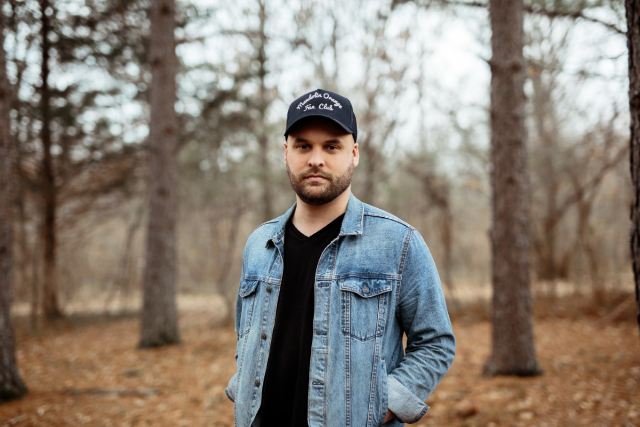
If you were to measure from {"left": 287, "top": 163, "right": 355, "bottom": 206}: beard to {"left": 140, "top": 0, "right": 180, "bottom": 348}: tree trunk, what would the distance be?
6691 mm

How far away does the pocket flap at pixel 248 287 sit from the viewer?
2.20m

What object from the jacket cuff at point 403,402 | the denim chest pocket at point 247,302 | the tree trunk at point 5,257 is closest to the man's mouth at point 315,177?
the denim chest pocket at point 247,302

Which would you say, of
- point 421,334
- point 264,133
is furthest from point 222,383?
point 264,133

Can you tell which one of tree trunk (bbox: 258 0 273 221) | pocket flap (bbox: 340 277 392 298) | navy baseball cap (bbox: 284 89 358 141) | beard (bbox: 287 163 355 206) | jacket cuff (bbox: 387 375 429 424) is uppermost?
tree trunk (bbox: 258 0 273 221)

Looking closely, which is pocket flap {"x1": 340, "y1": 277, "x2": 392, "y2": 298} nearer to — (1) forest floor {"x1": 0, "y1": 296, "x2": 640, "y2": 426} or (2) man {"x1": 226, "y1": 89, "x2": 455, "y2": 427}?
(2) man {"x1": 226, "y1": 89, "x2": 455, "y2": 427}

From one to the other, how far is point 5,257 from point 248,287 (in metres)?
3.96

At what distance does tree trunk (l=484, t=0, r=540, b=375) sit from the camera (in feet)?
18.8

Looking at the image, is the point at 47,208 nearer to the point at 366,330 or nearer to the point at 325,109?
the point at 325,109

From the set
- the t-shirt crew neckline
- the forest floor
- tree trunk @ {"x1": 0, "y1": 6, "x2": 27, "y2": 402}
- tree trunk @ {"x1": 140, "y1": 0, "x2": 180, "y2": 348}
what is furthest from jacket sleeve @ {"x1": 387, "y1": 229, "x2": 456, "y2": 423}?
tree trunk @ {"x1": 140, "y1": 0, "x2": 180, "y2": 348}

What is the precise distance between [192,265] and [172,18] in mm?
12773

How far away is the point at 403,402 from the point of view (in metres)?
1.89

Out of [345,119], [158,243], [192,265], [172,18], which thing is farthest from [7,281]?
[192,265]

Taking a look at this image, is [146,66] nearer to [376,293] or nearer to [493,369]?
[493,369]

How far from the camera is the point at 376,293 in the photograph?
6.38 feet
